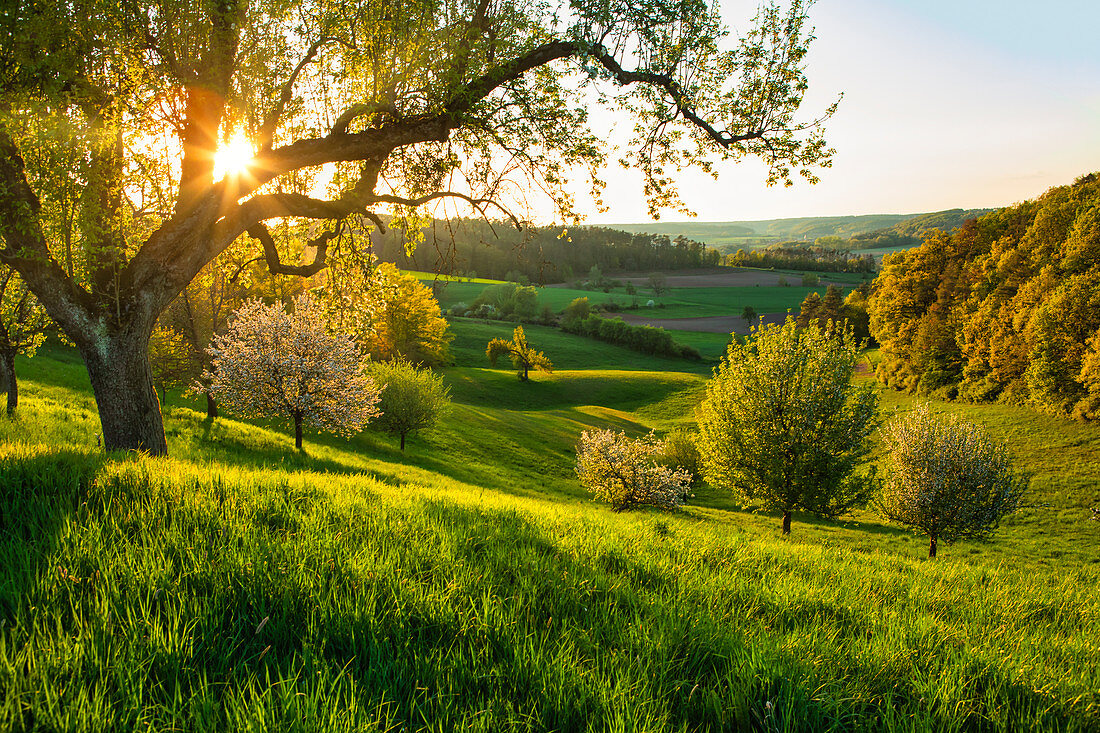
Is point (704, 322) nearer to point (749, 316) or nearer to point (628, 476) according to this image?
point (749, 316)

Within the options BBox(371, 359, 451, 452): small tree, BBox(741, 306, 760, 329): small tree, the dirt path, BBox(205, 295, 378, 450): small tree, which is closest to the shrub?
BBox(371, 359, 451, 452): small tree

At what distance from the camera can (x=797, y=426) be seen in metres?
21.9

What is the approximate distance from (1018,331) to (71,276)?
5947cm

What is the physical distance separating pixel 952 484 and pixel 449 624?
28976 mm

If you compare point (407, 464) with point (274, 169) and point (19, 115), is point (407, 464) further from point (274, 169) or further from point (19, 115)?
point (19, 115)

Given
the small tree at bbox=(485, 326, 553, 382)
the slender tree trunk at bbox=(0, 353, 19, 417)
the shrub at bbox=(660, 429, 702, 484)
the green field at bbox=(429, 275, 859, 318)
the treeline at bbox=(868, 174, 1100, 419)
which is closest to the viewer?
the slender tree trunk at bbox=(0, 353, 19, 417)

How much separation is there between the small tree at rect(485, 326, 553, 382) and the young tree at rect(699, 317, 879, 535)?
45.9m

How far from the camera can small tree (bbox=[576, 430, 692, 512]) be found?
95.9 feet

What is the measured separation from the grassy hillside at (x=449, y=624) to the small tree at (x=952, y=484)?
70.5 feet

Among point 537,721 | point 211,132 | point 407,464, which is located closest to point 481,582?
point 537,721

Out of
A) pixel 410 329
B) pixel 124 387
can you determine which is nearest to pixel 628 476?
pixel 124 387

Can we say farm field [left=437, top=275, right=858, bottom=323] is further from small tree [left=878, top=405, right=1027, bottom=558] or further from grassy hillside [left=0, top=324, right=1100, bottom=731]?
grassy hillside [left=0, top=324, right=1100, bottom=731]

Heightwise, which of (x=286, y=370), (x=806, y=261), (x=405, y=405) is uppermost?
(x=806, y=261)

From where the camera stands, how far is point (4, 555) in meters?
3.12
